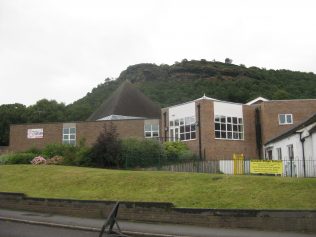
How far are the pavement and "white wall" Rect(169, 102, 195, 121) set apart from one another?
24.3 meters

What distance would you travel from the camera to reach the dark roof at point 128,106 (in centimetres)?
5381

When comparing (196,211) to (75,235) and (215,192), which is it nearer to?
(215,192)

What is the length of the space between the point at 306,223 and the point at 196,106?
25.8 meters

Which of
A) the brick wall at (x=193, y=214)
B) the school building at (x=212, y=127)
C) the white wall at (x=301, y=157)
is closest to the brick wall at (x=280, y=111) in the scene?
the school building at (x=212, y=127)

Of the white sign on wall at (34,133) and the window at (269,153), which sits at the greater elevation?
the white sign on wall at (34,133)

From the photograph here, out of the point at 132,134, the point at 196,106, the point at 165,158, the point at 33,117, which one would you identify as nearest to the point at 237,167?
the point at 165,158

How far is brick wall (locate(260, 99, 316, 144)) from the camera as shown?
39938 millimetres

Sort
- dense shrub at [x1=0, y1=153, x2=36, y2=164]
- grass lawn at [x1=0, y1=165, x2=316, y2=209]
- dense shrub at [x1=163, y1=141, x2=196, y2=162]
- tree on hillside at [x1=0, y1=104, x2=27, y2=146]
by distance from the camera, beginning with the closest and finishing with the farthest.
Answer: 1. grass lawn at [x1=0, y1=165, x2=316, y2=209]
2. dense shrub at [x1=163, y1=141, x2=196, y2=162]
3. dense shrub at [x1=0, y1=153, x2=36, y2=164]
4. tree on hillside at [x1=0, y1=104, x2=27, y2=146]

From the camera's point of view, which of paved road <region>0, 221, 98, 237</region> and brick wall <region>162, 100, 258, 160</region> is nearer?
paved road <region>0, 221, 98, 237</region>

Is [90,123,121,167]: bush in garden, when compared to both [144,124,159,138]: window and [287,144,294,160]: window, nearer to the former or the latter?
[287,144,294,160]: window

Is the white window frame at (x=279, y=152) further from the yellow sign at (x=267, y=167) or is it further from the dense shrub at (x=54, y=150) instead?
the dense shrub at (x=54, y=150)

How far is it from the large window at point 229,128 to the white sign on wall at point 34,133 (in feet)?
60.0

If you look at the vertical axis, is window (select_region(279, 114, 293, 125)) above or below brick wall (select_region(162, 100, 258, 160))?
above

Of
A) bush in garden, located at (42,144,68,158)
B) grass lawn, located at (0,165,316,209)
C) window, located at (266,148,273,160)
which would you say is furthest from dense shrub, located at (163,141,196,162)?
grass lawn, located at (0,165,316,209)
